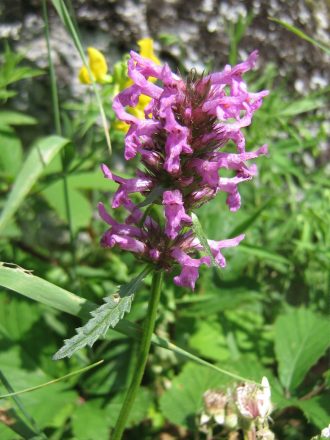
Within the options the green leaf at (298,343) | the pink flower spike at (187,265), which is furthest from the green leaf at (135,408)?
the pink flower spike at (187,265)

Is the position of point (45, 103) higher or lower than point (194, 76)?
lower

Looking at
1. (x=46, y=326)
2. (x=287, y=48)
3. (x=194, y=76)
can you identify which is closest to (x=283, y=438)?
(x=46, y=326)

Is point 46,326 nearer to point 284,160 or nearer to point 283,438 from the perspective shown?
point 283,438

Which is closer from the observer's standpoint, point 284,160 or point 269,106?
point 269,106

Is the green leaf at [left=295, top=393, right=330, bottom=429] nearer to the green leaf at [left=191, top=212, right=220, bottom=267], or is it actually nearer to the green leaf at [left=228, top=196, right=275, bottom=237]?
the green leaf at [left=228, top=196, right=275, bottom=237]

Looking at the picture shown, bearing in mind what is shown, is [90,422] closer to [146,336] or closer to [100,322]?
[146,336]

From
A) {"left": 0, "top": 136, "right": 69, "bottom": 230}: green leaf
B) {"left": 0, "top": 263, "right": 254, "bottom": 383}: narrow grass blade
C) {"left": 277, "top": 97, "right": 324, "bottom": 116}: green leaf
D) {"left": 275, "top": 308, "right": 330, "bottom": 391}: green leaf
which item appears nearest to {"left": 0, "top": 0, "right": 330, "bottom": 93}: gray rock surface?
{"left": 277, "top": 97, "right": 324, "bottom": 116}: green leaf
